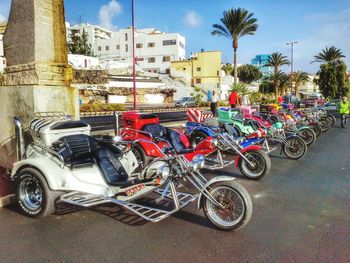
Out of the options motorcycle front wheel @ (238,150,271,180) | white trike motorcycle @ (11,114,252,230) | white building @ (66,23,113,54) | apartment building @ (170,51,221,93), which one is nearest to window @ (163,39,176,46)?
apartment building @ (170,51,221,93)

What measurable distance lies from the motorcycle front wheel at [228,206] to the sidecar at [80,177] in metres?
0.33

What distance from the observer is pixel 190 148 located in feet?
24.2

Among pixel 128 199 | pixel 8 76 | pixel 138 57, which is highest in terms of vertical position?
pixel 138 57

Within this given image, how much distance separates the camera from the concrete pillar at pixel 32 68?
20.3 ft

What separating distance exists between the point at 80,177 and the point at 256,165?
3.66 meters

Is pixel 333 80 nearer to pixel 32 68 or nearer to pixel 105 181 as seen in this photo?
pixel 32 68

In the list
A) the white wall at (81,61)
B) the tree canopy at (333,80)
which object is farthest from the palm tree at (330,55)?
the white wall at (81,61)

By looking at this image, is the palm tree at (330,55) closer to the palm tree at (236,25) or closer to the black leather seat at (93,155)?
the palm tree at (236,25)

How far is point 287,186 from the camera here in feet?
19.5

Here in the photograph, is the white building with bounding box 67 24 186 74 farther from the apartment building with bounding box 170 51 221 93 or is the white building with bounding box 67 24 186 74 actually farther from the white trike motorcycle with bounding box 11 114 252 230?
the white trike motorcycle with bounding box 11 114 252 230

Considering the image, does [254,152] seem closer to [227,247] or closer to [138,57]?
[227,247]

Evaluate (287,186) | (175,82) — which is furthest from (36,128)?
(175,82)

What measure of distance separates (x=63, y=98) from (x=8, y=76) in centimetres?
123

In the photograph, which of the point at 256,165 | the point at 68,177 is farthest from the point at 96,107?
the point at 68,177
